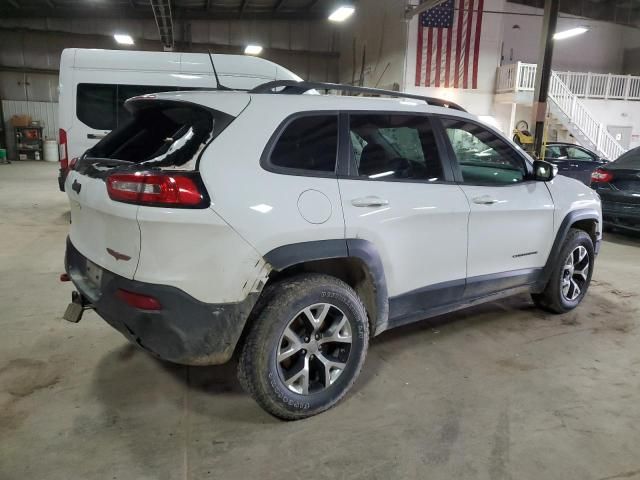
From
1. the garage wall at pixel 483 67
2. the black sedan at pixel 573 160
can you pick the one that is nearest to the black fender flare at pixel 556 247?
the black sedan at pixel 573 160

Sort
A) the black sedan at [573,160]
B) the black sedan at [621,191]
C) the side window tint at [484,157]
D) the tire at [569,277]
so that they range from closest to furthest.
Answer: the side window tint at [484,157] → the tire at [569,277] → the black sedan at [621,191] → the black sedan at [573,160]

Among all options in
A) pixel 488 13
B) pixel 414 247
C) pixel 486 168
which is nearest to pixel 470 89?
pixel 488 13

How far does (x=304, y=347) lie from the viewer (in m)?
2.56

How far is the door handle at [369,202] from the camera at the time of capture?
2596 millimetres

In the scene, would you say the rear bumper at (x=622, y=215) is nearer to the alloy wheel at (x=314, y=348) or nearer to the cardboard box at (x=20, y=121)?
the alloy wheel at (x=314, y=348)

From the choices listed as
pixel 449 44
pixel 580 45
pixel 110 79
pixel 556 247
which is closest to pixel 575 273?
pixel 556 247

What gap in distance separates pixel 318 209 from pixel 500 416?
1492 millimetres

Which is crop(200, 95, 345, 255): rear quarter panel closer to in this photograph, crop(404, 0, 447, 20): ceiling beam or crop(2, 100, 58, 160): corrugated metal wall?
crop(404, 0, 447, 20): ceiling beam

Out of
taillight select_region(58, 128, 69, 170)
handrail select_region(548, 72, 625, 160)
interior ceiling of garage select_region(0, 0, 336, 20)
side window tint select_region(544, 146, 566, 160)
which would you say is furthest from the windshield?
Answer: interior ceiling of garage select_region(0, 0, 336, 20)

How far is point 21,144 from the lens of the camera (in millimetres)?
19812

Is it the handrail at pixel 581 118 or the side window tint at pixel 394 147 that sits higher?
the handrail at pixel 581 118

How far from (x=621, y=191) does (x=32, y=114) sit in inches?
864

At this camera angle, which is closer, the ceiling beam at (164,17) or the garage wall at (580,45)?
the ceiling beam at (164,17)

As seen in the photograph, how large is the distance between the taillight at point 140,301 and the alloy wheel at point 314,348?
628 millimetres
